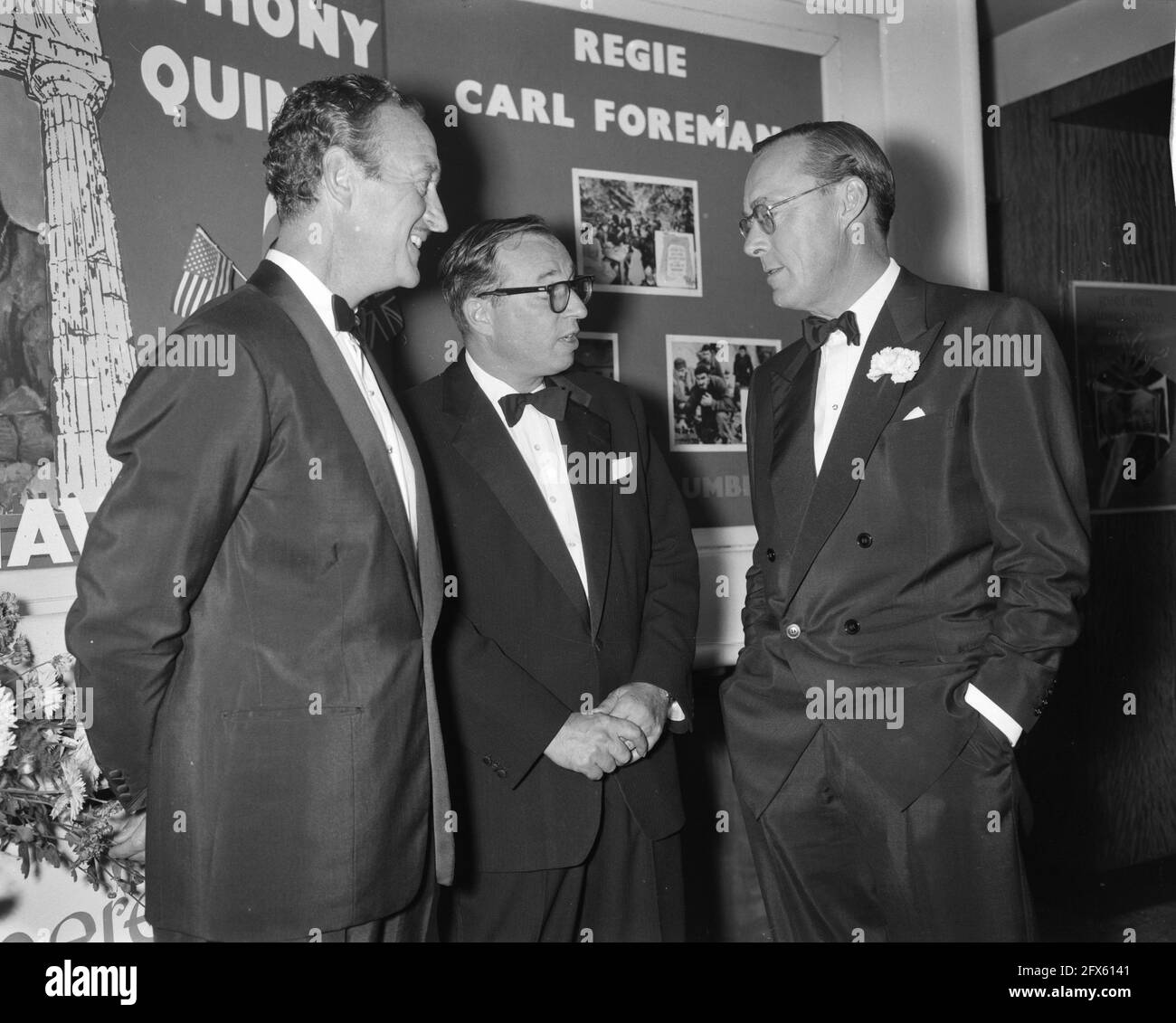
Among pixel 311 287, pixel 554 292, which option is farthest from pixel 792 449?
pixel 311 287

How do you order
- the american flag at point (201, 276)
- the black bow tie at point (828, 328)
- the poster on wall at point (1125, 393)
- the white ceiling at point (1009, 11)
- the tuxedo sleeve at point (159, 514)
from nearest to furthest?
the tuxedo sleeve at point (159, 514)
the black bow tie at point (828, 328)
the american flag at point (201, 276)
the white ceiling at point (1009, 11)
the poster on wall at point (1125, 393)

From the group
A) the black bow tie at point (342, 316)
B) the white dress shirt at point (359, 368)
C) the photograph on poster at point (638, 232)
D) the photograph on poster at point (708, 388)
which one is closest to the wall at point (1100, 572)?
the photograph on poster at point (708, 388)

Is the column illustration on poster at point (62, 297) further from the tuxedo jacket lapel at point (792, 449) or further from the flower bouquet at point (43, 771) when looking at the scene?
the tuxedo jacket lapel at point (792, 449)

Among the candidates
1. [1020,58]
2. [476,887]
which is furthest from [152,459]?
[1020,58]

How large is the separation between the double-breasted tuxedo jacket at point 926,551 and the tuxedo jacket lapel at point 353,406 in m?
0.89

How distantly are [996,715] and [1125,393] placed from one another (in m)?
3.19

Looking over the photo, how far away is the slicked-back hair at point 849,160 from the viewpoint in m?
2.44

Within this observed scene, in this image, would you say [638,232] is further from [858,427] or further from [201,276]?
[858,427]

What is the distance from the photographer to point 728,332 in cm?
381

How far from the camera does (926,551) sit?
7.28ft

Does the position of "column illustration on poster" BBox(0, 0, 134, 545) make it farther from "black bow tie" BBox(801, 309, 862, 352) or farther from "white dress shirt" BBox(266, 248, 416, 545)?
"black bow tie" BBox(801, 309, 862, 352)

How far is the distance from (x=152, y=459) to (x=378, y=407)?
0.43 metres

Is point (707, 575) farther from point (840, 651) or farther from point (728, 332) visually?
point (840, 651)

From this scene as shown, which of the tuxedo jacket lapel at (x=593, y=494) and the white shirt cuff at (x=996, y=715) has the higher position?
the tuxedo jacket lapel at (x=593, y=494)
